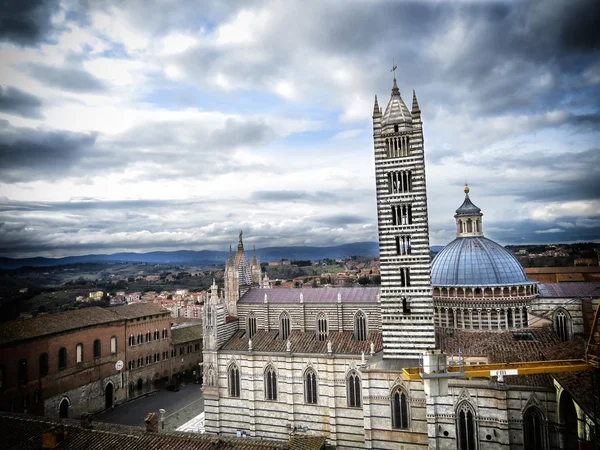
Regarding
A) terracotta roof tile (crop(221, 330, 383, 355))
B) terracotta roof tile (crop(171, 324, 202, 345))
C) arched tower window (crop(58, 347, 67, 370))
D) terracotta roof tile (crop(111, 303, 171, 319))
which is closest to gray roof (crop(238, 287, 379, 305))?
terracotta roof tile (crop(221, 330, 383, 355))

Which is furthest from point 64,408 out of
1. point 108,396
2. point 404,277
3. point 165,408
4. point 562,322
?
point 562,322

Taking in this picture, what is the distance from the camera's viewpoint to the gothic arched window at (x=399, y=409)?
1018 inches

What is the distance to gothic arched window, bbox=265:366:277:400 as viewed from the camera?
1264 inches

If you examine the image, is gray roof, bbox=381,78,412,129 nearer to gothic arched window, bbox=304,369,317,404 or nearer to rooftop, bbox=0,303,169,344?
gothic arched window, bbox=304,369,317,404

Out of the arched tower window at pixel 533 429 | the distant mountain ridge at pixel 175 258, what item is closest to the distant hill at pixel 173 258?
the distant mountain ridge at pixel 175 258

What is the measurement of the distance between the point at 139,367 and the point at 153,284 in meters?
76.9

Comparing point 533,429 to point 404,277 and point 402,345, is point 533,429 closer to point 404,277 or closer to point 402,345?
point 402,345

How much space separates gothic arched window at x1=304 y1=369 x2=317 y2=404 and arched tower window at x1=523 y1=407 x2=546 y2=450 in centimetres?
1399

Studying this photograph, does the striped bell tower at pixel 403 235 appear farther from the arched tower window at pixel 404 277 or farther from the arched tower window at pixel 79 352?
the arched tower window at pixel 79 352

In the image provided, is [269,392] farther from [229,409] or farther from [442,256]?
[442,256]

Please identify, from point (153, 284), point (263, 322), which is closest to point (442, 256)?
point (263, 322)

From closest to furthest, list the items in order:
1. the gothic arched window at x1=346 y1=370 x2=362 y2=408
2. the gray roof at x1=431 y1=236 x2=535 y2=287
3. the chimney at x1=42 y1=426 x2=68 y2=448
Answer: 1. the chimney at x1=42 y1=426 x2=68 y2=448
2. the gothic arched window at x1=346 y1=370 x2=362 y2=408
3. the gray roof at x1=431 y1=236 x2=535 y2=287

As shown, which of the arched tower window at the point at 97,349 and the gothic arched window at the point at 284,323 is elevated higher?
the gothic arched window at the point at 284,323

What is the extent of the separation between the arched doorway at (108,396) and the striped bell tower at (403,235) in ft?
89.4
